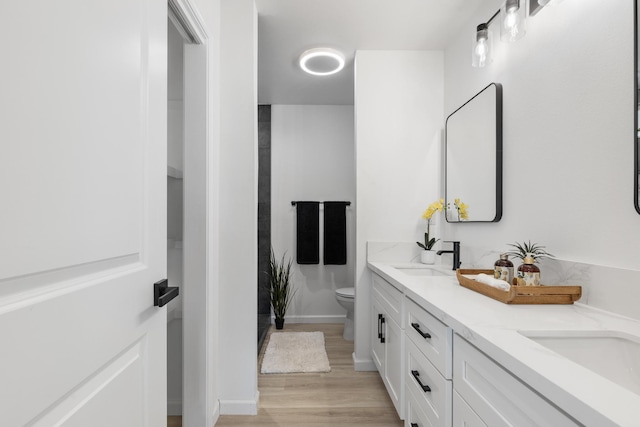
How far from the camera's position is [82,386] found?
635mm

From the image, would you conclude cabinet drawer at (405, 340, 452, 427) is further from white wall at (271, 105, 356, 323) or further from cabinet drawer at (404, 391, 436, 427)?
white wall at (271, 105, 356, 323)

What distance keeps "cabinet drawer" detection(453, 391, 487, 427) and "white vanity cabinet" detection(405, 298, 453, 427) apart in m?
0.03

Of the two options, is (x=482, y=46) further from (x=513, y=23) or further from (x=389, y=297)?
(x=389, y=297)

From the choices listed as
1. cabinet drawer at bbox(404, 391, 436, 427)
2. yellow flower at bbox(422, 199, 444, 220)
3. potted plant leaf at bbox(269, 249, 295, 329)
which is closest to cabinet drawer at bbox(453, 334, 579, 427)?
cabinet drawer at bbox(404, 391, 436, 427)

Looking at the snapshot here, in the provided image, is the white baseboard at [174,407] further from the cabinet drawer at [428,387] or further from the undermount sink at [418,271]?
the undermount sink at [418,271]

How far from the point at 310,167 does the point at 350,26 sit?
5.50 ft

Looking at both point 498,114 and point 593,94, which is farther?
point 498,114

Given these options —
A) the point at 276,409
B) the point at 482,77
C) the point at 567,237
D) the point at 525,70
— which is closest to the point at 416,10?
the point at 482,77

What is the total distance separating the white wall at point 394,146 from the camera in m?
2.49

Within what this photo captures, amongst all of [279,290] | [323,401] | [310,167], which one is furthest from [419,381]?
[310,167]

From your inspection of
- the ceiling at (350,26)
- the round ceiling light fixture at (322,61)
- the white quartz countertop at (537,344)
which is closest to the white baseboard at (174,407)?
the white quartz countertop at (537,344)

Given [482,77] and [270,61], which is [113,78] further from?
[270,61]

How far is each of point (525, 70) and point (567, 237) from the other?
859 millimetres

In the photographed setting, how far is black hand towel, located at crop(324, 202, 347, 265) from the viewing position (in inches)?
140
